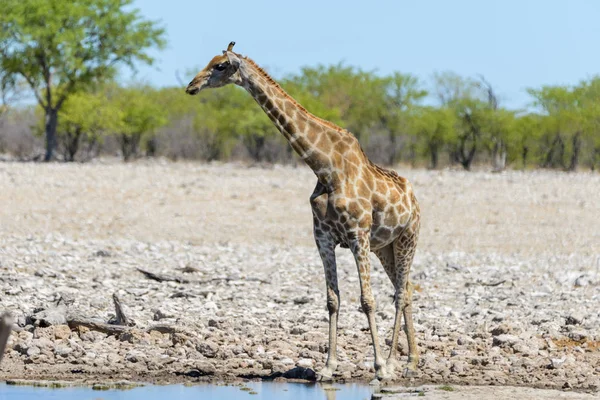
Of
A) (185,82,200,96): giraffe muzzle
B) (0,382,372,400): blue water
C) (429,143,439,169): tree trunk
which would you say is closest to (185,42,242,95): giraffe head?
(185,82,200,96): giraffe muzzle

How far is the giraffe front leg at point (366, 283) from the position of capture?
927cm

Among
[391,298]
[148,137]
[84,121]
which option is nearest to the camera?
[391,298]

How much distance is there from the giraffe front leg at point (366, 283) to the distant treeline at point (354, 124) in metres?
41.8

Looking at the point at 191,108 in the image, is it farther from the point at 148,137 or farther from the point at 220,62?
the point at 220,62

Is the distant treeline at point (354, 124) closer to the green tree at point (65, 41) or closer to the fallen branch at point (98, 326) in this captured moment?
the green tree at point (65, 41)

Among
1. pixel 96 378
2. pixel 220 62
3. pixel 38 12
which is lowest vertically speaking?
pixel 96 378

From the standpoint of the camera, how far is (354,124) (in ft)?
209

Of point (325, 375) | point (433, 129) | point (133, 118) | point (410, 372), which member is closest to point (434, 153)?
point (433, 129)

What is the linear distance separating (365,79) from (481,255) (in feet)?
148

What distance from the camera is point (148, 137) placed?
5941 cm

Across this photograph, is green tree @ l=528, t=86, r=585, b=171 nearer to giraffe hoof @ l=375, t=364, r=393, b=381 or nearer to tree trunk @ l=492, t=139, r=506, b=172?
tree trunk @ l=492, t=139, r=506, b=172

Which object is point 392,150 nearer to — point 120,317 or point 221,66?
point 120,317

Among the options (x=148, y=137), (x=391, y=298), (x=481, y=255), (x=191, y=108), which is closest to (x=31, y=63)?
(x=148, y=137)

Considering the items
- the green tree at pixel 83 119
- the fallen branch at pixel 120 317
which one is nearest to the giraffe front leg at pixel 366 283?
the fallen branch at pixel 120 317
